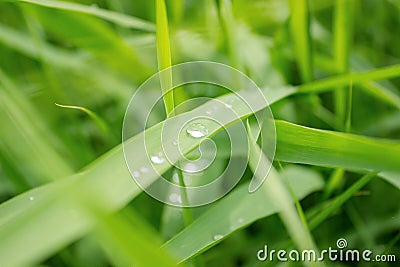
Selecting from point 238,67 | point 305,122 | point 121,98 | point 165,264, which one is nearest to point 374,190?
point 305,122

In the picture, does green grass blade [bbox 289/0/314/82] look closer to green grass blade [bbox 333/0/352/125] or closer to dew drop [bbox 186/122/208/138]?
green grass blade [bbox 333/0/352/125]

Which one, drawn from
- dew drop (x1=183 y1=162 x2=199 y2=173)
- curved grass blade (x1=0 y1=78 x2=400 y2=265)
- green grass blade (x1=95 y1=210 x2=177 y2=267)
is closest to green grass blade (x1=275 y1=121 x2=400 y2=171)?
curved grass blade (x1=0 y1=78 x2=400 y2=265)

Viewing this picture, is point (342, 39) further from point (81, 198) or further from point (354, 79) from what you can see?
point (81, 198)

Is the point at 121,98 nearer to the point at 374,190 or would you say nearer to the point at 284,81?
the point at 284,81

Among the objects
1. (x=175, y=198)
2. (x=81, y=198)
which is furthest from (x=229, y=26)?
(x=81, y=198)

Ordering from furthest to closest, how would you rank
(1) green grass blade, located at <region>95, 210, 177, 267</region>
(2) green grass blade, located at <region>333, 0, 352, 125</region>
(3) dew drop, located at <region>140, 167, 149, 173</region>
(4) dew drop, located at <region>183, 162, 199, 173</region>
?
(2) green grass blade, located at <region>333, 0, 352, 125</region>
(4) dew drop, located at <region>183, 162, 199, 173</region>
(3) dew drop, located at <region>140, 167, 149, 173</region>
(1) green grass blade, located at <region>95, 210, 177, 267</region>

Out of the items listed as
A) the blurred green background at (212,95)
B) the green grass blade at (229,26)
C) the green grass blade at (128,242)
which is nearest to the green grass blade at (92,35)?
the blurred green background at (212,95)
